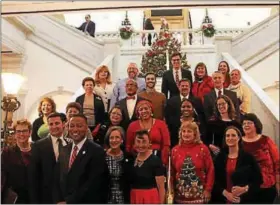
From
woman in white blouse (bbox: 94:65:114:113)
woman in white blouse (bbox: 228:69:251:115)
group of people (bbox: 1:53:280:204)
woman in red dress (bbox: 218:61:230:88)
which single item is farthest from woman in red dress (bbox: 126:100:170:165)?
woman in red dress (bbox: 218:61:230:88)

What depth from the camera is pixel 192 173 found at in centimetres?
441

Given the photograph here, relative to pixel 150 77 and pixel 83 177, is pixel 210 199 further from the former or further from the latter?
pixel 150 77

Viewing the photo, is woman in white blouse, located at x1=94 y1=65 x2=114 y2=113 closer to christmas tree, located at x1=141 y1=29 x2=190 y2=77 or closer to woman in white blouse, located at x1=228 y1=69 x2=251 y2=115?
woman in white blouse, located at x1=228 y1=69 x2=251 y2=115

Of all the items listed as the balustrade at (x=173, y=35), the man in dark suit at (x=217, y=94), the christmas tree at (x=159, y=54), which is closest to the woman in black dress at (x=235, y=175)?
the man in dark suit at (x=217, y=94)

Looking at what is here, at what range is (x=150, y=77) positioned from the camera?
19.2 feet

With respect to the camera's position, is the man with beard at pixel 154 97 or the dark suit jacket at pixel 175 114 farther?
the man with beard at pixel 154 97

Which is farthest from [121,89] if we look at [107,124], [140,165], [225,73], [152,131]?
[140,165]

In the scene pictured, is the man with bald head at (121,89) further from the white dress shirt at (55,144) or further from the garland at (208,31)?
the garland at (208,31)

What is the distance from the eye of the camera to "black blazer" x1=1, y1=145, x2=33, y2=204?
4.49 meters

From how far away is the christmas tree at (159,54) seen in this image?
1154cm

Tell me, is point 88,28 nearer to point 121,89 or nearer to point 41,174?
point 121,89

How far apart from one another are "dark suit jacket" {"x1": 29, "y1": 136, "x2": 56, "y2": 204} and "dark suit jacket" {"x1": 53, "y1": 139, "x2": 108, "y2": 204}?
94 mm

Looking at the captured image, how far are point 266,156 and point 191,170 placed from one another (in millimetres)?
800

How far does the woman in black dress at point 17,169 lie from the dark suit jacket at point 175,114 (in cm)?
165
